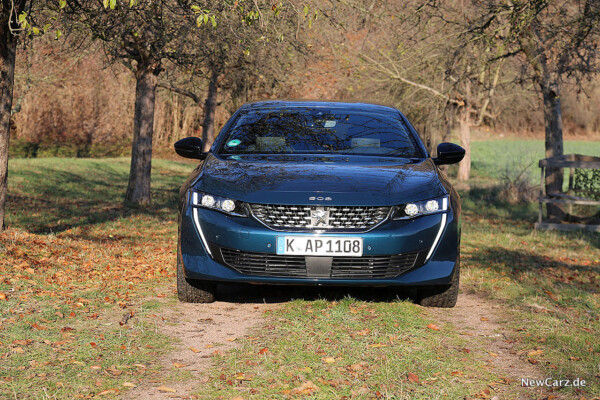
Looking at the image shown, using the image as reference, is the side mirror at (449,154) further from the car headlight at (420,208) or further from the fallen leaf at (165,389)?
the fallen leaf at (165,389)

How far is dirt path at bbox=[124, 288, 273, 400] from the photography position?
4.27m

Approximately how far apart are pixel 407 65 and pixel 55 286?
72.4 feet

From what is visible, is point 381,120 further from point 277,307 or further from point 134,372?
point 134,372

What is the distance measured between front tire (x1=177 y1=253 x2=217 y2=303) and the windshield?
1.19 metres

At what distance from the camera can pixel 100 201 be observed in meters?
17.5

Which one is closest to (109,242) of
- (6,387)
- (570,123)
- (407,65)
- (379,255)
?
(379,255)

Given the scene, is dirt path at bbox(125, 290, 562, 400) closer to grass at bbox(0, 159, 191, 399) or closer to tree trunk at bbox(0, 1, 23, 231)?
grass at bbox(0, 159, 191, 399)

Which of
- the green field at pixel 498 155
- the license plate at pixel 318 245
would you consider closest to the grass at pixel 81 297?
the license plate at pixel 318 245

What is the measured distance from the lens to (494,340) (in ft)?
18.5

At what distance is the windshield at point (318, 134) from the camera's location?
698 centimetres

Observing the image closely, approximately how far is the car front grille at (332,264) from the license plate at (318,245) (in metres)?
0.06

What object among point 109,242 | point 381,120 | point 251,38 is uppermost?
point 251,38

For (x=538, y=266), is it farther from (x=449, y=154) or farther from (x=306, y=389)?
(x=306, y=389)

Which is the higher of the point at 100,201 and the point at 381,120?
the point at 381,120
